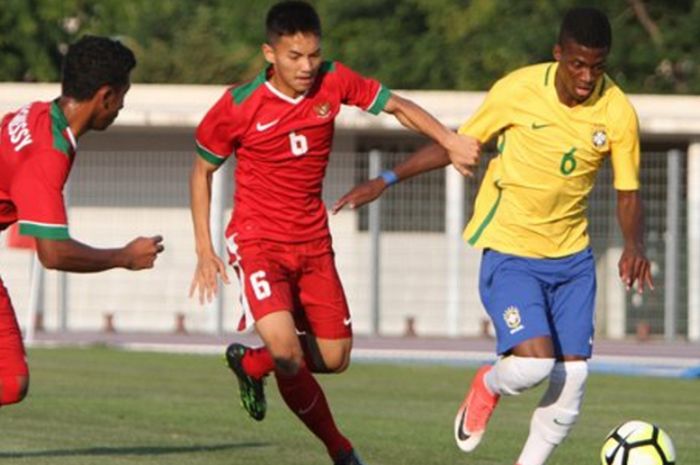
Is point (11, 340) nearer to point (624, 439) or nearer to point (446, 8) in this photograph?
point (624, 439)

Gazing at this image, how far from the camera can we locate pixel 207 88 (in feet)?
113

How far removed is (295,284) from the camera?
1241 cm

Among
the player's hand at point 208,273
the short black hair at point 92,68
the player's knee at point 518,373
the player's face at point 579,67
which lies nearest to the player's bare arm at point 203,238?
the player's hand at point 208,273

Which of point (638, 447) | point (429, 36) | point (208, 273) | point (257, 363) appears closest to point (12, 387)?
point (208, 273)

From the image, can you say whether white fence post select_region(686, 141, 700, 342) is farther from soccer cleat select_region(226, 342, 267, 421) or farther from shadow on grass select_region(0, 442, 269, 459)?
soccer cleat select_region(226, 342, 267, 421)

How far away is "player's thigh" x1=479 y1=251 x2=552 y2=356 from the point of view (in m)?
11.4

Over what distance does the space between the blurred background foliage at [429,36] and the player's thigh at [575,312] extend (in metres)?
31.8

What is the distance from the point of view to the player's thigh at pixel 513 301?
450 inches

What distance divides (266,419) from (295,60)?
533 cm

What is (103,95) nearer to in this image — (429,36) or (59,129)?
(59,129)

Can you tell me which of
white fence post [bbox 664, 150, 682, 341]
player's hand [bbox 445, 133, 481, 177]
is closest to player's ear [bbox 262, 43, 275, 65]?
player's hand [bbox 445, 133, 481, 177]

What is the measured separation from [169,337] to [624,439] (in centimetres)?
2159

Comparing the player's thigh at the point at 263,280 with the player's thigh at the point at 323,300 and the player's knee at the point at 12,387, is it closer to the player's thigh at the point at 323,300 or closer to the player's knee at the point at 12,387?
the player's thigh at the point at 323,300

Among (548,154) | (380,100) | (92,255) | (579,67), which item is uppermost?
(579,67)
